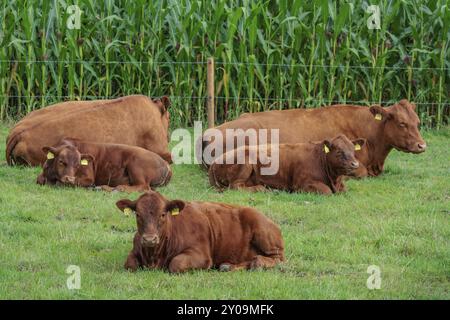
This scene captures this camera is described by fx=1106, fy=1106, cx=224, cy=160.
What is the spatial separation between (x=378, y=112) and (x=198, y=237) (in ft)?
20.9

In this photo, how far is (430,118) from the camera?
18.2 m

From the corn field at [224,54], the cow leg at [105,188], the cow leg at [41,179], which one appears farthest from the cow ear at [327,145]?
the corn field at [224,54]

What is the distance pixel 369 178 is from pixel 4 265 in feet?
20.7

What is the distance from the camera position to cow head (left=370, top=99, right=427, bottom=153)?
1487 cm

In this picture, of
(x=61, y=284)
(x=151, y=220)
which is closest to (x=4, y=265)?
(x=61, y=284)

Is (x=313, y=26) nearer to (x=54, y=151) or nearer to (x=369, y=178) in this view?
(x=369, y=178)

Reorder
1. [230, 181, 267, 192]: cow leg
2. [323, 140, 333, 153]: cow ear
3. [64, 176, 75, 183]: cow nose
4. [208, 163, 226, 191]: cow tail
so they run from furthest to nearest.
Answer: [208, 163, 226, 191]: cow tail → [230, 181, 267, 192]: cow leg → [323, 140, 333, 153]: cow ear → [64, 176, 75, 183]: cow nose

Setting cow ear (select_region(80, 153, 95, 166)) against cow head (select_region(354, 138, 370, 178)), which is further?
cow head (select_region(354, 138, 370, 178))

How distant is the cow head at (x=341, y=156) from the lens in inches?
511

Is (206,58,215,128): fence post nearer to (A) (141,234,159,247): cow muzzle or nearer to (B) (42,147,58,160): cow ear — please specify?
(B) (42,147,58,160): cow ear

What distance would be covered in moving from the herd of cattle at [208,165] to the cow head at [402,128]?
1cm

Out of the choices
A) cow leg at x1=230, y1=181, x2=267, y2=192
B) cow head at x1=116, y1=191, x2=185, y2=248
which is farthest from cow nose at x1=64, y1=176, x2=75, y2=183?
cow head at x1=116, y1=191, x2=185, y2=248

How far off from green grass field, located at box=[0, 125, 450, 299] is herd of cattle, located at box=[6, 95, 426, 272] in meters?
0.24

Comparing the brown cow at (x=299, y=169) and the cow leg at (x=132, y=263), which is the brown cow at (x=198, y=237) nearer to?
the cow leg at (x=132, y=263)
